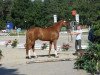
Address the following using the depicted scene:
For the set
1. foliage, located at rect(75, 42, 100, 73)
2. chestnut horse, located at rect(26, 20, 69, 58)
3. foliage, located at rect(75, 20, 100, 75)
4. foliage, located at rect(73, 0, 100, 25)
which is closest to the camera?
foliage, located at rect(75, 20, 100, 75)

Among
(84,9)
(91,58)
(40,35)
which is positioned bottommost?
(91,58)

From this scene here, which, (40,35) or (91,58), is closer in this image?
(91,58)

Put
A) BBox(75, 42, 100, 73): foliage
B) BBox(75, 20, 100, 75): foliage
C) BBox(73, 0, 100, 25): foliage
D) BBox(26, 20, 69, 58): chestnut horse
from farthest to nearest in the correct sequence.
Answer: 1. BBox(73, 0, 100, 25): foliage
2. BBox(26, 20, 69, 58): chestnut horse
3. BBox(75, 42, 100, 73): foliage
4. BBox(75, 20, 100, 75): foliage

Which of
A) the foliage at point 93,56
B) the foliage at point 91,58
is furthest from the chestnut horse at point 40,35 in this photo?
the foliage at point 93,56

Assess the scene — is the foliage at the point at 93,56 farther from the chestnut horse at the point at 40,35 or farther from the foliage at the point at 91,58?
the chestnut horse at the point at 40,35

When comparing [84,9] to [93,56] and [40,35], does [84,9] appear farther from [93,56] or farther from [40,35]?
[93,56]

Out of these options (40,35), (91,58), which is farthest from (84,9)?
(91,58)

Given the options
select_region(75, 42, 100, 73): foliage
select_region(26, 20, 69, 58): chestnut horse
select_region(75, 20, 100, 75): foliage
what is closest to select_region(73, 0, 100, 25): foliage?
select_region(26, 20, 69, 58): chestnut horse

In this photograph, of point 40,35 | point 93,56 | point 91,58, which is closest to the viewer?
point 93,56

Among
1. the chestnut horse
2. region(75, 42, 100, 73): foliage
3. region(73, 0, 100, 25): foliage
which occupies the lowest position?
region(75, 42, 100, 73): foliage

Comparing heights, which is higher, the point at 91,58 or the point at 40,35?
the point at 40,35

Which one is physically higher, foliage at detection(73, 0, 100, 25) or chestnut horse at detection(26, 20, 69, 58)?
foliage at detection(73, 0, 100, 25)

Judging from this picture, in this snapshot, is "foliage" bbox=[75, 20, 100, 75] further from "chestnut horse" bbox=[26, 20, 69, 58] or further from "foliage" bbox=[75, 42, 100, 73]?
"chestnut horse" bbox=[26, 20, 69, 58]

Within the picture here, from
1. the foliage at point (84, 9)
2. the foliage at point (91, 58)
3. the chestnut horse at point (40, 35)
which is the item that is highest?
the foliage at point (84, 9)
